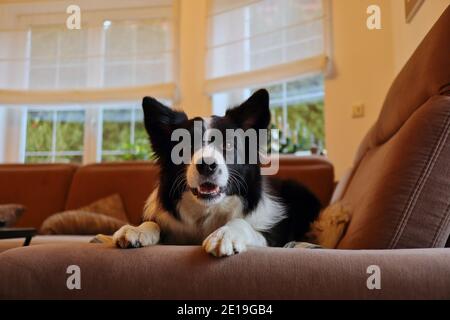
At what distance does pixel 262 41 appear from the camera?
3.95 m

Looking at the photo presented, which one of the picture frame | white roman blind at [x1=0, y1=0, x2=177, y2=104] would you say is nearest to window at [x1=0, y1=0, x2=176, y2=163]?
white roman blind at [x1=0, y1=0, x2=177, y2=104]

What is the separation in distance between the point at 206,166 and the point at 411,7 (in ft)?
5.50

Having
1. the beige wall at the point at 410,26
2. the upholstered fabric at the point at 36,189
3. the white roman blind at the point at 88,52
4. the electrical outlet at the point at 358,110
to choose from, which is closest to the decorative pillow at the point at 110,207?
the upholstered fabric at the point at 36,189

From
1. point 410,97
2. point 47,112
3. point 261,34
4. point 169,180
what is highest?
point 261,34

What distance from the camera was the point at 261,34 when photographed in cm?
395

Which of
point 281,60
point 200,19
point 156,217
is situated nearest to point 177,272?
point 156,217

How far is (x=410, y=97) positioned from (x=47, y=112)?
435cm

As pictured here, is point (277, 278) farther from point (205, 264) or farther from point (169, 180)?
point (169, 180)

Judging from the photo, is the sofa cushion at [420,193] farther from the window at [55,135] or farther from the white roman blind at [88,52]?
the window at [55,135]

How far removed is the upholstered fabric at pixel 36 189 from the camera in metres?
3.24

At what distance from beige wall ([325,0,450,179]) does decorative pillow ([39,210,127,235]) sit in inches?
76.4

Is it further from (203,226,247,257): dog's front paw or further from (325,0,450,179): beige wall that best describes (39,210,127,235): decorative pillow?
(325,0,450,179): beige wall

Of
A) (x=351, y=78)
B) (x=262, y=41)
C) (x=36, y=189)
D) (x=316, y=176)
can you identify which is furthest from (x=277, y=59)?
(x=36, y=189)

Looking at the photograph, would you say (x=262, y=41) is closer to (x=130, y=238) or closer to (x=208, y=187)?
(x=208, y=187)
